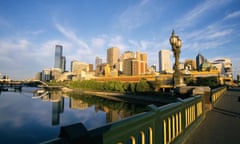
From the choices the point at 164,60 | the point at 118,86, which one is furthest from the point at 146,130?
the point at 164,60

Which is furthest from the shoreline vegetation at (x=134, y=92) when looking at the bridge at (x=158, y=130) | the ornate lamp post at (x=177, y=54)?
the bridge at (x=158, y=130)

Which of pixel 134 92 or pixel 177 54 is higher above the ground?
pixel 177 54

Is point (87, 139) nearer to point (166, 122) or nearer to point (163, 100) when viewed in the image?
point (166, 122)

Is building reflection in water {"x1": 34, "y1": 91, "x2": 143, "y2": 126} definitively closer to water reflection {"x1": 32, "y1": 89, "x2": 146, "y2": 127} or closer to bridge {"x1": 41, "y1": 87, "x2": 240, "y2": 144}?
water reflection {"x1": 32, "y1": 89, "x2": 146, "y2": 127}

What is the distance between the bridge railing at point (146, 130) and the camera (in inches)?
68.1

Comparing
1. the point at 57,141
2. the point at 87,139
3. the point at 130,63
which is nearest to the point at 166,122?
the point at 87,139

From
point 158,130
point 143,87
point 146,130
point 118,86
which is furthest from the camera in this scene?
point 118,86

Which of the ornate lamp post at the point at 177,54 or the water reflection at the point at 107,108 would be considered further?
the water reflection at the point at 107,108

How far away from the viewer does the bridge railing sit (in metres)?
1.73

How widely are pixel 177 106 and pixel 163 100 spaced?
3393 cm

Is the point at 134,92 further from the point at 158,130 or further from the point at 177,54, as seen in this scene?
the point at 158,130

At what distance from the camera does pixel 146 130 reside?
2861 mm

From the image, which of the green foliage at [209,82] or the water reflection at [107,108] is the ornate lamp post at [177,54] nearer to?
the water reflection at [107,108]

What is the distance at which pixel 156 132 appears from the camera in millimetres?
3240
